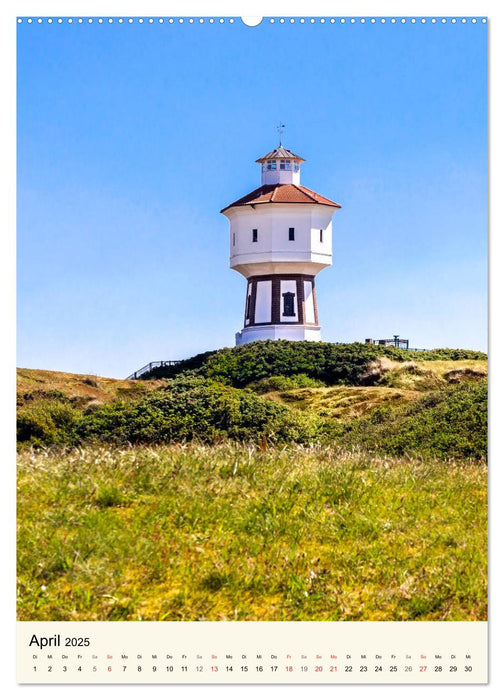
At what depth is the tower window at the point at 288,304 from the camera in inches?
1816

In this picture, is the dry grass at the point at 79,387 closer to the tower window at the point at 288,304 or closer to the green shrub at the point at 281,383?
the green shrub at the point at 281,383

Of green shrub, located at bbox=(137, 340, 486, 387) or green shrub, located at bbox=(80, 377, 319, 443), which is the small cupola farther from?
green shrub, located at bbox=(80, 377, 319, 443)

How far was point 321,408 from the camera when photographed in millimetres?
26781

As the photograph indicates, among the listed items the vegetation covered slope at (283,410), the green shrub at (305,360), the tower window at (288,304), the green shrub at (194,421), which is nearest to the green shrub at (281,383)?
the vegetation covered slope at (283,410)

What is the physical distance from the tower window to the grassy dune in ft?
117

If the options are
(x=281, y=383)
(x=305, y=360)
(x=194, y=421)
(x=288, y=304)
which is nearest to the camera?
(x=194, y=421)

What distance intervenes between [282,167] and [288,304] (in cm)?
729

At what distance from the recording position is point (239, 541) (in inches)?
333

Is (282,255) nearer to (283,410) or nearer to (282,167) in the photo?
(282,167)

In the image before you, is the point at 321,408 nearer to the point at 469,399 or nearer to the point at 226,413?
the point at 226,413

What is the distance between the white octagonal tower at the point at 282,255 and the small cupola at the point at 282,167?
1.13ft

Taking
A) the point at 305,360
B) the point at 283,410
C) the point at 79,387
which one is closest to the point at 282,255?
the point at 305,360

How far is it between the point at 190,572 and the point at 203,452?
2.82m

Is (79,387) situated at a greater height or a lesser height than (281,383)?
lesser
